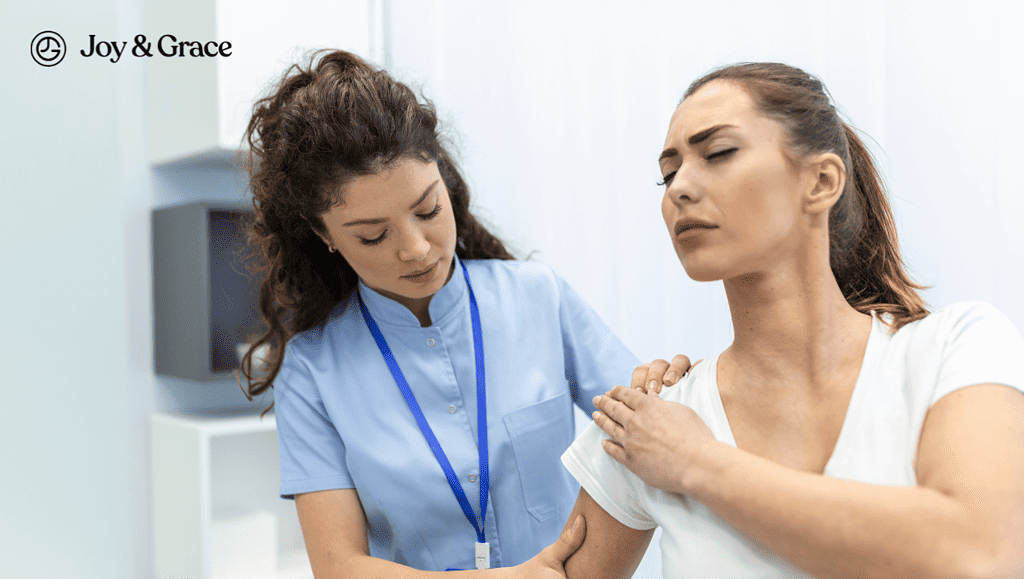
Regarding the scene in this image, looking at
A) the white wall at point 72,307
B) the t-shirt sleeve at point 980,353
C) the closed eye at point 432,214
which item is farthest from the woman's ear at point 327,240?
the white wall at point 72,307

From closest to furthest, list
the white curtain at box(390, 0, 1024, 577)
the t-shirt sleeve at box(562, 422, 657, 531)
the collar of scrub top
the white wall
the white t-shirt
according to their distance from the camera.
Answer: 1. the white t-shirt
2. the t-shirt sleeve at box(562, 422, 657, 531)
3. the white curtain at box(390, 0, 1024, 577)
4. the collar of scrub top
5. the white wall

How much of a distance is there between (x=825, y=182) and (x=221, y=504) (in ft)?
6.81

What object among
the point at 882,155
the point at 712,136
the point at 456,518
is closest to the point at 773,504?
the point at 712,136

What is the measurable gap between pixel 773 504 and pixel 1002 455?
22 cm

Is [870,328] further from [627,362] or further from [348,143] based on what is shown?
[348,143]

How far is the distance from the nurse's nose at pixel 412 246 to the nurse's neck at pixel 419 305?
0.21 meters

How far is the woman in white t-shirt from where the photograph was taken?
28.9 inches

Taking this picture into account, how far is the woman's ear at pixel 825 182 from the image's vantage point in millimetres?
928

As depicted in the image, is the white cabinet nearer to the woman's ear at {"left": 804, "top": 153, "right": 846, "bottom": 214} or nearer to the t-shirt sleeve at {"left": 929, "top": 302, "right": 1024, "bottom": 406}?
the woman's ear at {"left": 804, "top": 153, "right": 846, "bottom": 214}

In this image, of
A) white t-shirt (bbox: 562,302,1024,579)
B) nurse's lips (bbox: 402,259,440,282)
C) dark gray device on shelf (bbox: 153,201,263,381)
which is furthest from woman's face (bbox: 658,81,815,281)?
dark gray device on shelf (bbox: 153,201,263,381)

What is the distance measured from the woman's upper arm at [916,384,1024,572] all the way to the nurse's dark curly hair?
87 centimetres

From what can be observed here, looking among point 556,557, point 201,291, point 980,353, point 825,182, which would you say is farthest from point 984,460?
point 201,291

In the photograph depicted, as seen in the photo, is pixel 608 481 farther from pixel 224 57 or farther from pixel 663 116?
pixel 224 57

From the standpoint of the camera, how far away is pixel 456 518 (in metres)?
1.36
